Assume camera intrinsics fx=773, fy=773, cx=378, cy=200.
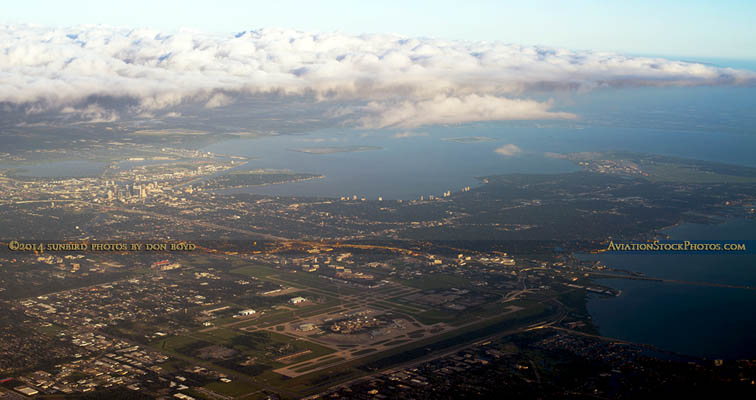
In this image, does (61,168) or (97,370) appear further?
(61,168)

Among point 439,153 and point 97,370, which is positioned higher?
point 439,153

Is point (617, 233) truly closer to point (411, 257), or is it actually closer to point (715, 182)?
point (411, 257)

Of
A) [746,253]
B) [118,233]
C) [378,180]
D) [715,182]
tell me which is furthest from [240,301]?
[715,182]

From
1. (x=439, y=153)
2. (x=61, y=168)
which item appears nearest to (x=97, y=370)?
(x=61, y=168)

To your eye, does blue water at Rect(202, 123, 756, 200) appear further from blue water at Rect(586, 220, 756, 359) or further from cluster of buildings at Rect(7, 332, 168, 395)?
cluster of buildings at Rect(7, 332, 168, 395)

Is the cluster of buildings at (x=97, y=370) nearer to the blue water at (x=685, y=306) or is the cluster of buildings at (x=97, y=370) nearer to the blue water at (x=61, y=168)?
the blue water at (x=685, y=306)

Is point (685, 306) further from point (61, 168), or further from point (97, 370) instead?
point (61, 168)

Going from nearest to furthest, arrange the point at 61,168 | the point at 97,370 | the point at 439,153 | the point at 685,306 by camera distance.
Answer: the point at 97,370 < the point at 685,306 < the point at 61,168 < the point at 439,153

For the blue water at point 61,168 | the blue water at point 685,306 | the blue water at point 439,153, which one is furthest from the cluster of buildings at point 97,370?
the blue water at point 61,168

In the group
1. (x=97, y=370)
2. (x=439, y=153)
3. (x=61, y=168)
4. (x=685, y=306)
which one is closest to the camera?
(x=97, y=370)
